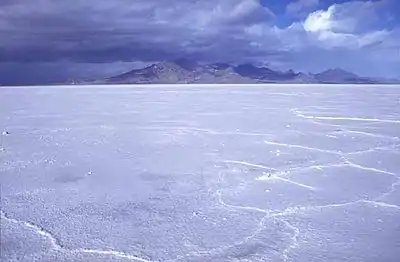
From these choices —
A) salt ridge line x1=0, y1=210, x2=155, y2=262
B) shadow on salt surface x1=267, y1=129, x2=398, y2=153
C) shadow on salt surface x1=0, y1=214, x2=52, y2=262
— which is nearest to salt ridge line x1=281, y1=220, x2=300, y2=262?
salt ridge line x1=0, y1=210, x2=155, y2=262

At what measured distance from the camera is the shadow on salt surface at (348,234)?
2.41 metres

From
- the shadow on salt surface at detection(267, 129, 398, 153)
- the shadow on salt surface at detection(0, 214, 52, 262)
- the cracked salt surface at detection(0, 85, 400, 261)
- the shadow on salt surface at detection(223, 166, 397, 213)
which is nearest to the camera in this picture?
the shadow on salt surface at detection(0, 214, 52, 262)

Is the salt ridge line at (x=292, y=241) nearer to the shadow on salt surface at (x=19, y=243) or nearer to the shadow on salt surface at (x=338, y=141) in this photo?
the shadow on salt surface at (x=19, y=243)

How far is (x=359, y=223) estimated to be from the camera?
2.96 m

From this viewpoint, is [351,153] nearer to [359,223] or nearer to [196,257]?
[359,223]

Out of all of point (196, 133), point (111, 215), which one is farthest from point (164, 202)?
point (196, 133)

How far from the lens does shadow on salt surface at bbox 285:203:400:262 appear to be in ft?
7.90

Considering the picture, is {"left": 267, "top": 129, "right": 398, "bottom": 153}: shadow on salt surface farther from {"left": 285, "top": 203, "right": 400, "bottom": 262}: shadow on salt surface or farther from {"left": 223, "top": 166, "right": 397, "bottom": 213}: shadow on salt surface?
{"left": 285, "top": 203, "right": 400, "bottom": 262}: shadow on salt surface

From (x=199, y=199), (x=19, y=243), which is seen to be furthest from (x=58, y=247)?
(x=199, y=199)

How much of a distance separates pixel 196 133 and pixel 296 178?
3.40m

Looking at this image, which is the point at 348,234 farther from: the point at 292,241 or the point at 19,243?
the point at 19,243

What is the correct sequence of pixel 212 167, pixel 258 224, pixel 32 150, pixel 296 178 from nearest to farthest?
pixel 258 224
pixel 296 178
pixel 212 167
pixel 32 150

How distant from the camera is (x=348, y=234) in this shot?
9.02 feet

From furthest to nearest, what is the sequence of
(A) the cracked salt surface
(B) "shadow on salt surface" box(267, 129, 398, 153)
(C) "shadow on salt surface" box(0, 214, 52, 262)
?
(B) "shadow on salt surface" box(267, 129, 398, 153) < (A) the cracked salt surface < (C) "shadow on salt surface" box(0, 214, 52, 262)
